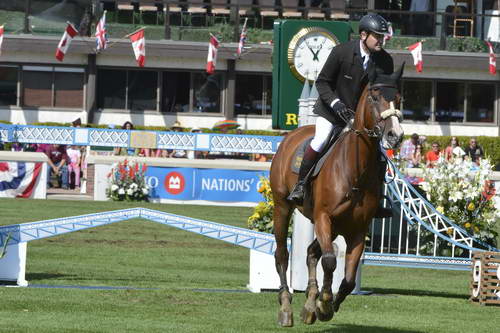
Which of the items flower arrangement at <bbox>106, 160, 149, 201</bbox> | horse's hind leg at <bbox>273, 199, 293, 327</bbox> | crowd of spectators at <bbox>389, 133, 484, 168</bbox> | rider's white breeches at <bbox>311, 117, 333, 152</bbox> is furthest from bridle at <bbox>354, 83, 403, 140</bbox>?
crowd of spectators at <bbox>389, 133, 484, 168</bbox>

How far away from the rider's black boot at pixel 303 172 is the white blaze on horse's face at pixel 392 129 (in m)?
1.33

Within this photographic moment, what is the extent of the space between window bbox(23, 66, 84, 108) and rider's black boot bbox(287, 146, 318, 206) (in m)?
30.3

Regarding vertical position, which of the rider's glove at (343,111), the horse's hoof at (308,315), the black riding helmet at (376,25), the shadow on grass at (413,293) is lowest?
the shadow on grass at (413,293)

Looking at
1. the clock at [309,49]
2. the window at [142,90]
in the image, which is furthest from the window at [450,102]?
the clock at [309,49]

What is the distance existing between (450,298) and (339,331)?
3857 millimetres

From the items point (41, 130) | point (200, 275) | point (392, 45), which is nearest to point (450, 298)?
point (200, 275)

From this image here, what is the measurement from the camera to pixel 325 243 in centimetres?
956

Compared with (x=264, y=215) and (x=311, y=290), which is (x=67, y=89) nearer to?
(x=264, y=215)

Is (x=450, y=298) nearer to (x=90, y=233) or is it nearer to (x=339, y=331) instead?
(x=339, y=331)

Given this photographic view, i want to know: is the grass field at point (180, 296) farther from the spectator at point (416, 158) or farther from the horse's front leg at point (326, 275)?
the spectator at point (416, 158)

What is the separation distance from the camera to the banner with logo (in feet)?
90.7

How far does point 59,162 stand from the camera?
29.6 m

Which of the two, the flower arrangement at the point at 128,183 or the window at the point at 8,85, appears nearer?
the flower arrangement at the point at 128,183

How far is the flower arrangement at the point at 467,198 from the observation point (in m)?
14.7
